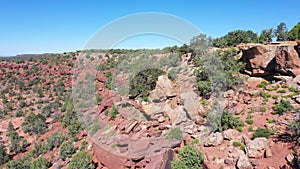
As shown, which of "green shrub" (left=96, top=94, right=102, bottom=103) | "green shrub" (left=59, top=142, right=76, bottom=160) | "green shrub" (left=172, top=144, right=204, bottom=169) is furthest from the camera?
"green shrub" (left=96, top=94, right=102, bottom=103)

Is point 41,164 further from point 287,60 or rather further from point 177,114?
point 287,60

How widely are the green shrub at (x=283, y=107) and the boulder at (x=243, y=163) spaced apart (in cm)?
479

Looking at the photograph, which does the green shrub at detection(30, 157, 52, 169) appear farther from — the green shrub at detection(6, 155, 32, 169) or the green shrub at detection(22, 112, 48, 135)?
the green shrub at detection(22, 112, 48, 135)

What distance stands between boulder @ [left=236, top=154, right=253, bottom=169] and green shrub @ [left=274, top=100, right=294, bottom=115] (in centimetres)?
479

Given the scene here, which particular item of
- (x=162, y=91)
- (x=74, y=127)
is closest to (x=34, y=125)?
(x=74, y=127)

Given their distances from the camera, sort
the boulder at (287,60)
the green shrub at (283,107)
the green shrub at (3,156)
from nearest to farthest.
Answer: the green shrub at (283,107), the green shrub at (3,156), the boulder at (287,60)

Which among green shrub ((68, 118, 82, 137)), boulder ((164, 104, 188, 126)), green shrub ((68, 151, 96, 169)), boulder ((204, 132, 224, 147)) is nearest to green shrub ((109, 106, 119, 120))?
green shrub ((68, 118, 82, 137))

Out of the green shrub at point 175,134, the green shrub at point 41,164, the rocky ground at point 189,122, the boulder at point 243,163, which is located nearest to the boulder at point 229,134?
the rocky ground at point 189,122

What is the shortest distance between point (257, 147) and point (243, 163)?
125 cm

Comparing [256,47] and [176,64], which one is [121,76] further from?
[256,47]

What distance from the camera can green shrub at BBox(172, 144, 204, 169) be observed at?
26.5ft

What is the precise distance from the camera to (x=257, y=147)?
841 centimetres

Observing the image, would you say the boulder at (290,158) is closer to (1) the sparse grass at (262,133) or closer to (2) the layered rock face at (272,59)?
(1) the sparse grass at (262,133)

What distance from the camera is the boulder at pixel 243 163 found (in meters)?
7.63
